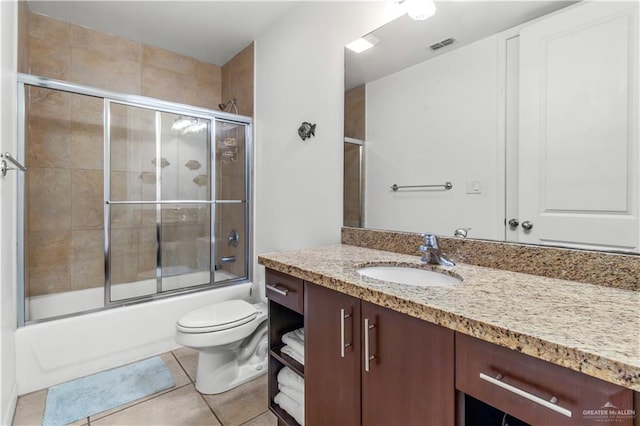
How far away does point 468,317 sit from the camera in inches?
26.3

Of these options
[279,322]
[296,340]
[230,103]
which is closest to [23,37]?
[230,103]

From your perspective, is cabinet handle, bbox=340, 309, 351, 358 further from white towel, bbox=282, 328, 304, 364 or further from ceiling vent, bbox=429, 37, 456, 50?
ceiling vent, bbox=429, 37, 456, 50

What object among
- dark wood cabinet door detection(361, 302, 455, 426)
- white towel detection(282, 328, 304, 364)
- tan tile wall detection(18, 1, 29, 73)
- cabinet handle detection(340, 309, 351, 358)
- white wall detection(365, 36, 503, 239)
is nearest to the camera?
dark wood cabinet door detection(361, 302, 455, 426)

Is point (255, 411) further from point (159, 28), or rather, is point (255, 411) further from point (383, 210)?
point (159, 28)

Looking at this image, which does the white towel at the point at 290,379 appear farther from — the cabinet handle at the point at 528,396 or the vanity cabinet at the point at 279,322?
the cabinet handle at the point at 528,396

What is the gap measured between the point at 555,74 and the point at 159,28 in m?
2.68

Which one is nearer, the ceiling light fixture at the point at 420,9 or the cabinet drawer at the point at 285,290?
the cabinet drawer at the point at 285,290

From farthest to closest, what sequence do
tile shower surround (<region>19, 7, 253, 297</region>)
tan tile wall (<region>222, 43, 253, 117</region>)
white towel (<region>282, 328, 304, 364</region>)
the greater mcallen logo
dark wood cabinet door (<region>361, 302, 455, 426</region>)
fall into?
tan tile wall (<region>222, 43, 253, 117</region>) → tile shower surround (<region>19, 7, 253, 297</region>) → white towel (<region>282, 328, 304, 364</region>) → dark wood cabinet door (<region>361, 302, 455, 426</region>) → the greater mcallen logo

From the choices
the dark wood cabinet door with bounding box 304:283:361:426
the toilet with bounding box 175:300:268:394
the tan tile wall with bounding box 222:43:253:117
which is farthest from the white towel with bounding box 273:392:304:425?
the tan tile wall with bounding box 222:43:253:117

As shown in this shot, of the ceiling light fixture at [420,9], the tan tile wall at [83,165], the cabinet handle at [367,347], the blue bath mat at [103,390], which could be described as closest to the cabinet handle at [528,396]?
the cabinet handle at [367,347]

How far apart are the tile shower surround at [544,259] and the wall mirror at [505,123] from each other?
0.03 m

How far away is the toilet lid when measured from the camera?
162cm

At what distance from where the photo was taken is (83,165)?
7.97 ft

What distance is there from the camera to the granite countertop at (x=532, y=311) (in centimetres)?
52
